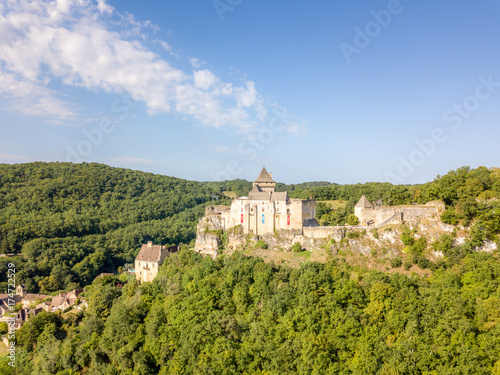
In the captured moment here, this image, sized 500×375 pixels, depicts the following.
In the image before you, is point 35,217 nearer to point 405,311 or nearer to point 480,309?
point 405,311

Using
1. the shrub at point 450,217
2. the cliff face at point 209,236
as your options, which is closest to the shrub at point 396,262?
the shrub at point 450,217

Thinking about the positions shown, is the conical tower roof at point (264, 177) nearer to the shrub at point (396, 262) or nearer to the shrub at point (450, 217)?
the shrub at point (396, 262)

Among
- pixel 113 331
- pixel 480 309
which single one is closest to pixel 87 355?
pixel 113 331

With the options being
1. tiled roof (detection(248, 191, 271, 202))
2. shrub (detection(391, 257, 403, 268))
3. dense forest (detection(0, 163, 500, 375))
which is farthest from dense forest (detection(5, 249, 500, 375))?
tiled roof (detection(248, 191, 271, 202))

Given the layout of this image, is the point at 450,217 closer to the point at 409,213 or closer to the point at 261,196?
the point at 409,213

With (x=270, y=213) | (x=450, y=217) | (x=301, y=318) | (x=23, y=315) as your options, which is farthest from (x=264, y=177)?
(x=23, y=315)

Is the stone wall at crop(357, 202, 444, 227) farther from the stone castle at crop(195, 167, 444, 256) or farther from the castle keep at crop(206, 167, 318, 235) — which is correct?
the castle keep at crop(206, 167, 318, 235)

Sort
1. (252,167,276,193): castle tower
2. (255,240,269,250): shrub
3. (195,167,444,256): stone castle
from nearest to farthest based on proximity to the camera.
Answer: (195,167,444,256): stone castle
(255,240,269,250): shrub
(252,167,276,193): castle tower
